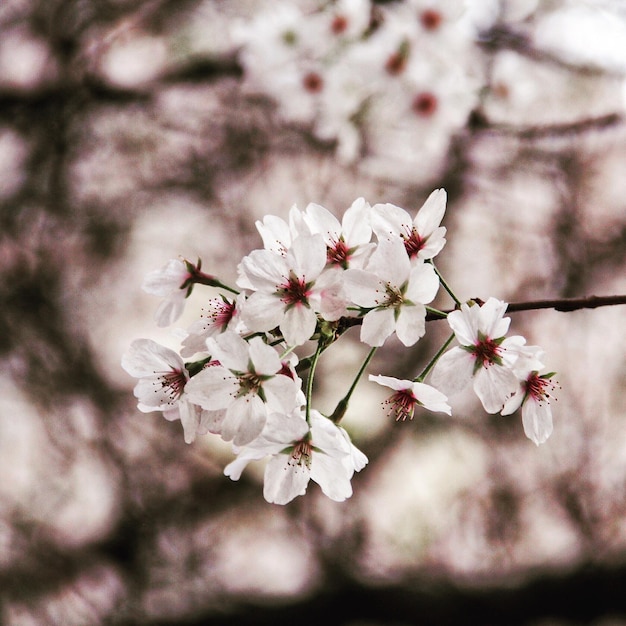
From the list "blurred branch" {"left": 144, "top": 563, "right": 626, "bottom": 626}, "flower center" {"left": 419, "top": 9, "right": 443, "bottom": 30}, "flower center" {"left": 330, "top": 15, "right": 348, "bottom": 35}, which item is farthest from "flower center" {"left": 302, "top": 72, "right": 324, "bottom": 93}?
"blurred branch" {"left": 144, "top": 563, "right": 626, "bottom": 626}

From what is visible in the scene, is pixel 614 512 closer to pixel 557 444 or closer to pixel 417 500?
pixel 557 444

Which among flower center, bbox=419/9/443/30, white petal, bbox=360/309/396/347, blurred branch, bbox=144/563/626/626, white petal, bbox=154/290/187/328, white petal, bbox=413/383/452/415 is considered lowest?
blurred branch, bbox=144/563/626/626

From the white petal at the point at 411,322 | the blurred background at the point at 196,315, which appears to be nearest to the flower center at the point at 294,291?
the white petal at the point at 411,322

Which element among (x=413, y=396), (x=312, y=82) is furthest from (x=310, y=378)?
(x=312, y=82)

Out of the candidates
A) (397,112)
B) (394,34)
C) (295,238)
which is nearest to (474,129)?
(397,112)

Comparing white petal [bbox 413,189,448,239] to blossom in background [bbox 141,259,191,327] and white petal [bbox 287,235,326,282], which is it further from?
blossom in background [bbox 141,259,191,327]
